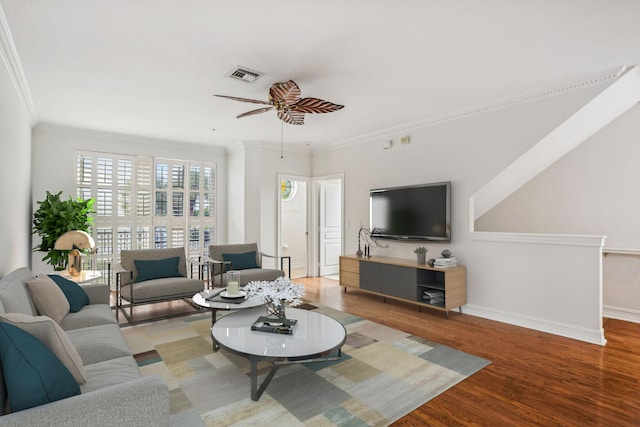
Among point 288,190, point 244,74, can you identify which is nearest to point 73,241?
point 244,74

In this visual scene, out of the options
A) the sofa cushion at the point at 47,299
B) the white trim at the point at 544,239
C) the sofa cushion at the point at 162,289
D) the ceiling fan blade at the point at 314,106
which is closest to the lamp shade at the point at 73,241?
the sofa cushion at the point at 162,289

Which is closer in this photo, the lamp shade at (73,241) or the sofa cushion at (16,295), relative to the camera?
the sofa cushion at (16,295)

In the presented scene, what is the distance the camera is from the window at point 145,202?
18.6ft

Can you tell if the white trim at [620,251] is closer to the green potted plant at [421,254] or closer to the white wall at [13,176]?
the green potted plant at [421,254]

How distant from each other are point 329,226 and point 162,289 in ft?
12.2

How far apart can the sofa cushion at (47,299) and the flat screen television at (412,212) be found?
4.01 m

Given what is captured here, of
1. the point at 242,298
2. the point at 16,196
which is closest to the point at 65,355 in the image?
the point at 242,298

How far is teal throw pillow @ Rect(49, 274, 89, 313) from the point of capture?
296 cm

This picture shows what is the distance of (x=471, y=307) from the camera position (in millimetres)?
4410

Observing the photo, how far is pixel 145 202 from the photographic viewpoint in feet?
20.0

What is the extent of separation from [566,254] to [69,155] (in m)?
6.86

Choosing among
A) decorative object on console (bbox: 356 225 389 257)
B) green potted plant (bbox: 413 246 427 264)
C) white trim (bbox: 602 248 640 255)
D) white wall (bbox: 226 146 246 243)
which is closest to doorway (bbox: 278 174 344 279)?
white wall (bbox: 226 146 246 243)

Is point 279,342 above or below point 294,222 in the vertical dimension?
below

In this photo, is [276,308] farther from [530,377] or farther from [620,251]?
[620,251]
